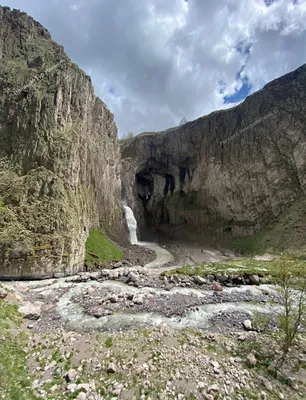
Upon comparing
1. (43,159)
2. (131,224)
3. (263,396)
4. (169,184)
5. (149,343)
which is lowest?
(263,396)

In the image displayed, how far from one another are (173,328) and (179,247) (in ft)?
123

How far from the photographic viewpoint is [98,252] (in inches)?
1236

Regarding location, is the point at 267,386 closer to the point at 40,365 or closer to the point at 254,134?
the point at 40,365

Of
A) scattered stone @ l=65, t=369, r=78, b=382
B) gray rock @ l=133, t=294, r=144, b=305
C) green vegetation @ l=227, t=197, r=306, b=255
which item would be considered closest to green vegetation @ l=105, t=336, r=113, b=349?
scattered stone @ l=65, t=369, r=78, b=382

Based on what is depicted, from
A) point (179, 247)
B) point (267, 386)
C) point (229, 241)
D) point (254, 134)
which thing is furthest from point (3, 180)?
point (254, 134)

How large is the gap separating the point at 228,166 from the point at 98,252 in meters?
42.7

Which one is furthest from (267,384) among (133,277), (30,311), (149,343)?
(133,277)

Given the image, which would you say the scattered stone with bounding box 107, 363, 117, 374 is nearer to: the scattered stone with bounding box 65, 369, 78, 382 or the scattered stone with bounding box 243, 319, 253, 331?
the scattered stone with bounding box 65, 369, 78, 382

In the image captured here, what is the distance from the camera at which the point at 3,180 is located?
Answer: 26.2 m

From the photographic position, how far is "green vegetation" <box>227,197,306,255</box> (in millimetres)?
37312

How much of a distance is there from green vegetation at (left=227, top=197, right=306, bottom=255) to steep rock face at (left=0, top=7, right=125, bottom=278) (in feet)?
94.1

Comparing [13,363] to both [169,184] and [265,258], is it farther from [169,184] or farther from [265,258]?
[169,184]

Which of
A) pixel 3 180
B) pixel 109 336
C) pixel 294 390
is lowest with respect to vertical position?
pixel 294 390

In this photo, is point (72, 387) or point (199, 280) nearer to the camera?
point (72, 387)
